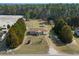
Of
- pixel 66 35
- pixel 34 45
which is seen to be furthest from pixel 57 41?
pixel 34 45

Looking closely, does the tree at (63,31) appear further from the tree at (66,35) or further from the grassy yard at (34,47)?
the grassy yard at (34,47)

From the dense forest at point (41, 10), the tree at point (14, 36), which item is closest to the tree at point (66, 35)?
the dense forest at point (41, 10)

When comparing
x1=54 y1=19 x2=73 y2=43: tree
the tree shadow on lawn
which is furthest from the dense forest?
the tree shadow on lawn

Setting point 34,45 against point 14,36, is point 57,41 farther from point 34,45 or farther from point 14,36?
point 14,36

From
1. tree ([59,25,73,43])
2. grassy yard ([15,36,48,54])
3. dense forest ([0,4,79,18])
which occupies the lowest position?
grassy yard ([15,36,48,54])

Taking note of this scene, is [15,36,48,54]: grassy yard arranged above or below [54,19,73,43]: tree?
below

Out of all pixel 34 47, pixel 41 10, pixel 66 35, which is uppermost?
pixel 41 10

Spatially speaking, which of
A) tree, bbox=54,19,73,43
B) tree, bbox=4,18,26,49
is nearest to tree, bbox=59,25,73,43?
tree, bbox=54,19,73,43

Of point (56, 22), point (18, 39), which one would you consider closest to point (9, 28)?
point (18, 39)

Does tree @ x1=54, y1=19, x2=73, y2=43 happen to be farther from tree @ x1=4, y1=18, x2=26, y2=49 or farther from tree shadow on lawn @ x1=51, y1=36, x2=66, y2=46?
tree @ x1=4, y1=18, x2=26, y2=49
